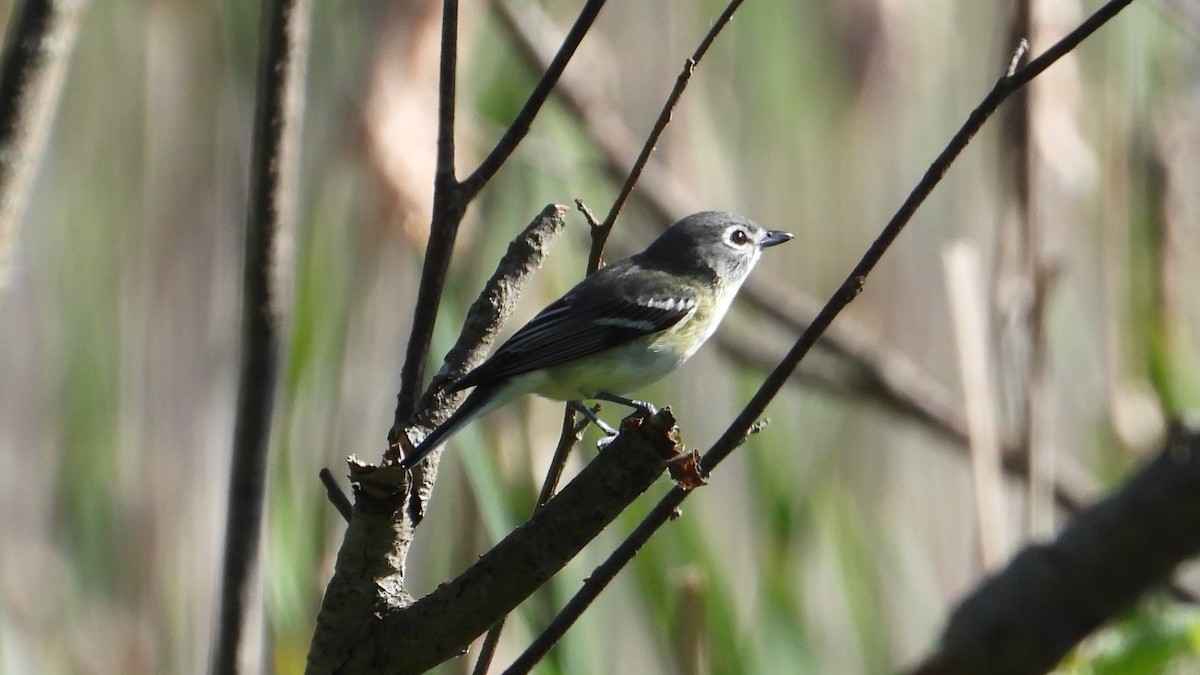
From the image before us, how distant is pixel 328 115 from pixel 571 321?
3.08 ft

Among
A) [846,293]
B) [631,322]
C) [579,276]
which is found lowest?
[846,293]

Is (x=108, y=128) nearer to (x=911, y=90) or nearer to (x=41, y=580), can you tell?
(x=41, y=580)

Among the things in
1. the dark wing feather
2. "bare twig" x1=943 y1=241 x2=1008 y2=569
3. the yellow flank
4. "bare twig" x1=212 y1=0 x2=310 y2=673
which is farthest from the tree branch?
"bare twig" x1=943 y1=241 x2=1008 y2=569

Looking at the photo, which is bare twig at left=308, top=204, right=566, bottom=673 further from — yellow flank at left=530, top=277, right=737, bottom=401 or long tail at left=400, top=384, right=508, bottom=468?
yellow flank at left=530, top=277, right=737, bottom=401

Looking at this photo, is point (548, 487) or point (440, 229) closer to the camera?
point (440, 229)

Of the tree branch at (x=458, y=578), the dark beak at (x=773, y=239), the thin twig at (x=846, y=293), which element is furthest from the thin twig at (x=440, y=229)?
the dark beak at (x=773, y=239)

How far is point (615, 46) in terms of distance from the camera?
353cm

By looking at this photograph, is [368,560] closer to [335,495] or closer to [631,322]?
[335,495]

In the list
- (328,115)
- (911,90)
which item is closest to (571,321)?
(328,115)

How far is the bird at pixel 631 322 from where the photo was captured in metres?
2.15

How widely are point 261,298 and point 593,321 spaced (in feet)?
2.80

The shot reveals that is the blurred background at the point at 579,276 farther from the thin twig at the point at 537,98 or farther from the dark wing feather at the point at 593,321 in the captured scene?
the thin twig at the point at 537,98

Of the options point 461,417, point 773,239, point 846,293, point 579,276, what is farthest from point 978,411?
point 846,293

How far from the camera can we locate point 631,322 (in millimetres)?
2451
